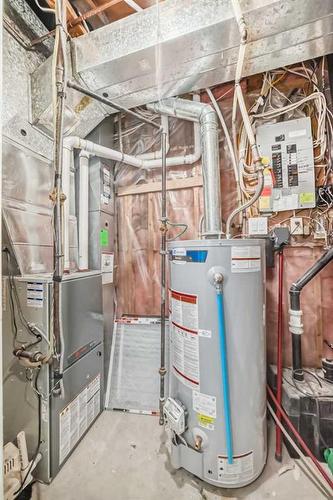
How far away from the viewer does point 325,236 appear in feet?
5.35

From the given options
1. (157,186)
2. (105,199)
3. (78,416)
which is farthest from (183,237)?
(78,416)

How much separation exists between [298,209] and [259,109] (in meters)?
0.84

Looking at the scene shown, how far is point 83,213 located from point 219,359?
4.80ft

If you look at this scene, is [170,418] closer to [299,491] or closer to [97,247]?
[299,491]

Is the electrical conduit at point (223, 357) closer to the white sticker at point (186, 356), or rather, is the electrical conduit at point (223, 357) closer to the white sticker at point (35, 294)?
the white sticker at point (186, 356)

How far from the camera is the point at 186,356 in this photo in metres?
1.26

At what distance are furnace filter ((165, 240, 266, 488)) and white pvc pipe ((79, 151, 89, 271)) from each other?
3.16 feet

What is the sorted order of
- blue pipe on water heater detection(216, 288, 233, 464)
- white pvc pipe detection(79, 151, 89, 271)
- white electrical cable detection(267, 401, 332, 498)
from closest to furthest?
blue pipe on water heater detection(216, 288, 233, 464) < white electrical cable detection(267, 401, 332, 498) < white pvc pipe detection(79, 151, 89, 271)

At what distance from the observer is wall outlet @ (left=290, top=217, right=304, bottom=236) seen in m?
1.68

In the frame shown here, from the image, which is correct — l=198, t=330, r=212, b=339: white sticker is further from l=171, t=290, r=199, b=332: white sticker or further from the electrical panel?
the electrical panel

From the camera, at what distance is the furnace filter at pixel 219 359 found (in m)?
1.17

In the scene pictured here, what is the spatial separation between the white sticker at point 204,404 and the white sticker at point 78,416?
790mm

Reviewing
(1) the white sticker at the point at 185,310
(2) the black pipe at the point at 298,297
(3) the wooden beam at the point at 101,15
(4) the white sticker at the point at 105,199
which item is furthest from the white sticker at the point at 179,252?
(3) the wooden beam at the point at 101,15

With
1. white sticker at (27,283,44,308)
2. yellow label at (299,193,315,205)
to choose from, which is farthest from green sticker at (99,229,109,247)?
yellow label at (299,193,315,205)
